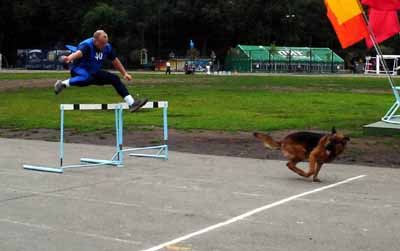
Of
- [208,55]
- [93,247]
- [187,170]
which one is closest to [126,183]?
[187,170]

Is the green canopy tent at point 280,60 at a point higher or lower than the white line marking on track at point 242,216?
higher

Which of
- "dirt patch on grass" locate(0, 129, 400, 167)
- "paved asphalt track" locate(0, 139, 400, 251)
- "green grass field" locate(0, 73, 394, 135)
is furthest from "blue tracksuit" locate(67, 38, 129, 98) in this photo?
"green grass field" locate(0, 73, 394, 135)

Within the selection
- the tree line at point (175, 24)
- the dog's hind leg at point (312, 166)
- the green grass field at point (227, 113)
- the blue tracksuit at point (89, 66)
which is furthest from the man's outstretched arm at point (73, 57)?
the tree line at point (175, 24)

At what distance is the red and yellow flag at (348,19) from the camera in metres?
16.9

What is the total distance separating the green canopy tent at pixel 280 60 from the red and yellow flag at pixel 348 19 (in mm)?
70344

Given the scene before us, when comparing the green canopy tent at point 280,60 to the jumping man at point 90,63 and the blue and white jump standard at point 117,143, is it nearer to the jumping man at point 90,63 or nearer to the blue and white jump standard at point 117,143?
the blue and white jump standard at point 117,143

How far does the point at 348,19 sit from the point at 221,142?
14.9ft

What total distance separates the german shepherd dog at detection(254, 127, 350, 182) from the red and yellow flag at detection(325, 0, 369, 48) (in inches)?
269

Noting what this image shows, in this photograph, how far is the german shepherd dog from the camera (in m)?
10.6

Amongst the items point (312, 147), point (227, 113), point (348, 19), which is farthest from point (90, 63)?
point (227, 113)

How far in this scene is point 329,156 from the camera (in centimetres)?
1072

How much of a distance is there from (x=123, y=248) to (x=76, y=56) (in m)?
5.66

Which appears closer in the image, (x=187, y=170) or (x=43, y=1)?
(x=187, y=170)

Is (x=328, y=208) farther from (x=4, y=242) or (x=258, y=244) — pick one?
(x=4, y=242)
